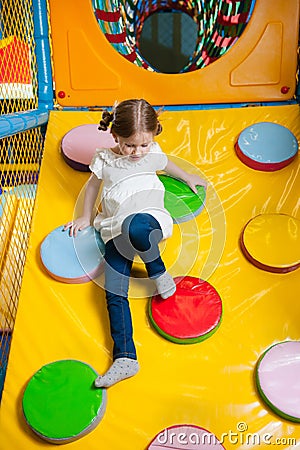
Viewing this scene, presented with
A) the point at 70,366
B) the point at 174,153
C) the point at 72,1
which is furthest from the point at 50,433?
the point at 72,1

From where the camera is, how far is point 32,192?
204cm

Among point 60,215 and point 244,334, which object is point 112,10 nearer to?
point 60,215

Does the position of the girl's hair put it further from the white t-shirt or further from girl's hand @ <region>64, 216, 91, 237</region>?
girl's hand @ <region>64, 216, 91, 237</region>

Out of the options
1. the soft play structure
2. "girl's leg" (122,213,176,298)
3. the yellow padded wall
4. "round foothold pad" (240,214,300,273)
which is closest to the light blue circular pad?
the soft play structure

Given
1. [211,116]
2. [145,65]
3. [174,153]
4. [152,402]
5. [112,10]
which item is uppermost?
[112,10]

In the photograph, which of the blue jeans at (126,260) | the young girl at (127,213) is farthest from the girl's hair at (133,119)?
the blue jeans at (126,260)

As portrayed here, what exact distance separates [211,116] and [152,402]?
42.7 inches

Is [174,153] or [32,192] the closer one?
[174,153]

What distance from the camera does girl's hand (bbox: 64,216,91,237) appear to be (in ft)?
4.61

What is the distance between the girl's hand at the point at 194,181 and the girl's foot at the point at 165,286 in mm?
375

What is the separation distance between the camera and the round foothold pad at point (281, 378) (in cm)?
104

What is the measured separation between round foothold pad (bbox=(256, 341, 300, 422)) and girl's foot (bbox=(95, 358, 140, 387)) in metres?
0.29

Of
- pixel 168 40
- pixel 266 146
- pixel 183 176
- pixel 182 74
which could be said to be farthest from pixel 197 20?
pixel 168 40

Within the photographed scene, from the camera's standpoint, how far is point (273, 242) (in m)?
1.35
